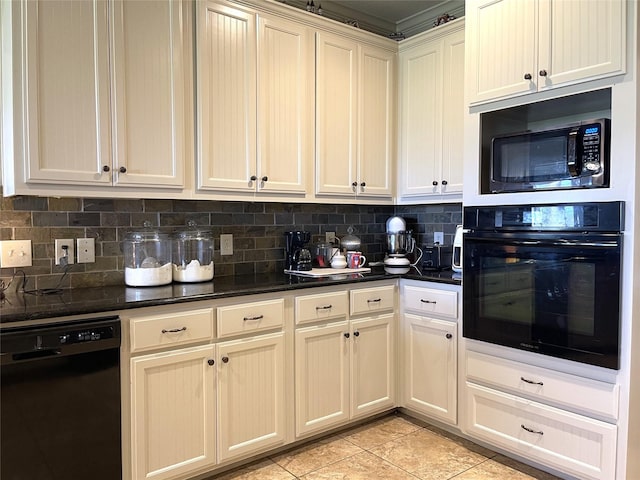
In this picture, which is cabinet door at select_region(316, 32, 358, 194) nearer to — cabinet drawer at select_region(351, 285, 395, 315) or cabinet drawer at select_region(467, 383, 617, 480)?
cabinet drawer at select_region(351, 285, 395, 315)

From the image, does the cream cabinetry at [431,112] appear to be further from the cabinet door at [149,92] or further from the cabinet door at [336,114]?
the cabinet door at [149,92]

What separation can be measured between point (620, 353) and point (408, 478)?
111cm

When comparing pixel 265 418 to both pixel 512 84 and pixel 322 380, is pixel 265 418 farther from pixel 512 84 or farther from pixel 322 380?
pixel 512 84

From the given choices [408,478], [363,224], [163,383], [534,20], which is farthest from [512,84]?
[163,383]

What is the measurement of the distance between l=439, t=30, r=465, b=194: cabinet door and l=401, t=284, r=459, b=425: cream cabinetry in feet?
2.36

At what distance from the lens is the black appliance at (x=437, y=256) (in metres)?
3.22

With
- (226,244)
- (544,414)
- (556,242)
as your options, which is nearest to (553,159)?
(556,242)

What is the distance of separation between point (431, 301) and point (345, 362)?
23.8 inches

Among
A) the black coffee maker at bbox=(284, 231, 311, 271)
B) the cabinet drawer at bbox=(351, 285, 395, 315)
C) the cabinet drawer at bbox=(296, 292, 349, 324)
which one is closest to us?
the cabinet drawer at bbox=(296, 292, 349, 324)

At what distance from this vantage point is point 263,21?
257 centimetres

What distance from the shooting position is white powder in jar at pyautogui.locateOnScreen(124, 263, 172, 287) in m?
2.35

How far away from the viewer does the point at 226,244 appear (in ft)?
9.23

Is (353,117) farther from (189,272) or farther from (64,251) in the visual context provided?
(64,251)

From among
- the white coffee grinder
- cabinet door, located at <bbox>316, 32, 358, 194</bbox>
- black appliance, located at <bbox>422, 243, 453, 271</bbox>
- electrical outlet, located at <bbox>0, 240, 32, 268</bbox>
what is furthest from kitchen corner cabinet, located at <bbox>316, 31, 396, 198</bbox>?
electrical outlet, located at <bbox>0, 240, 32, 268</bbox>
